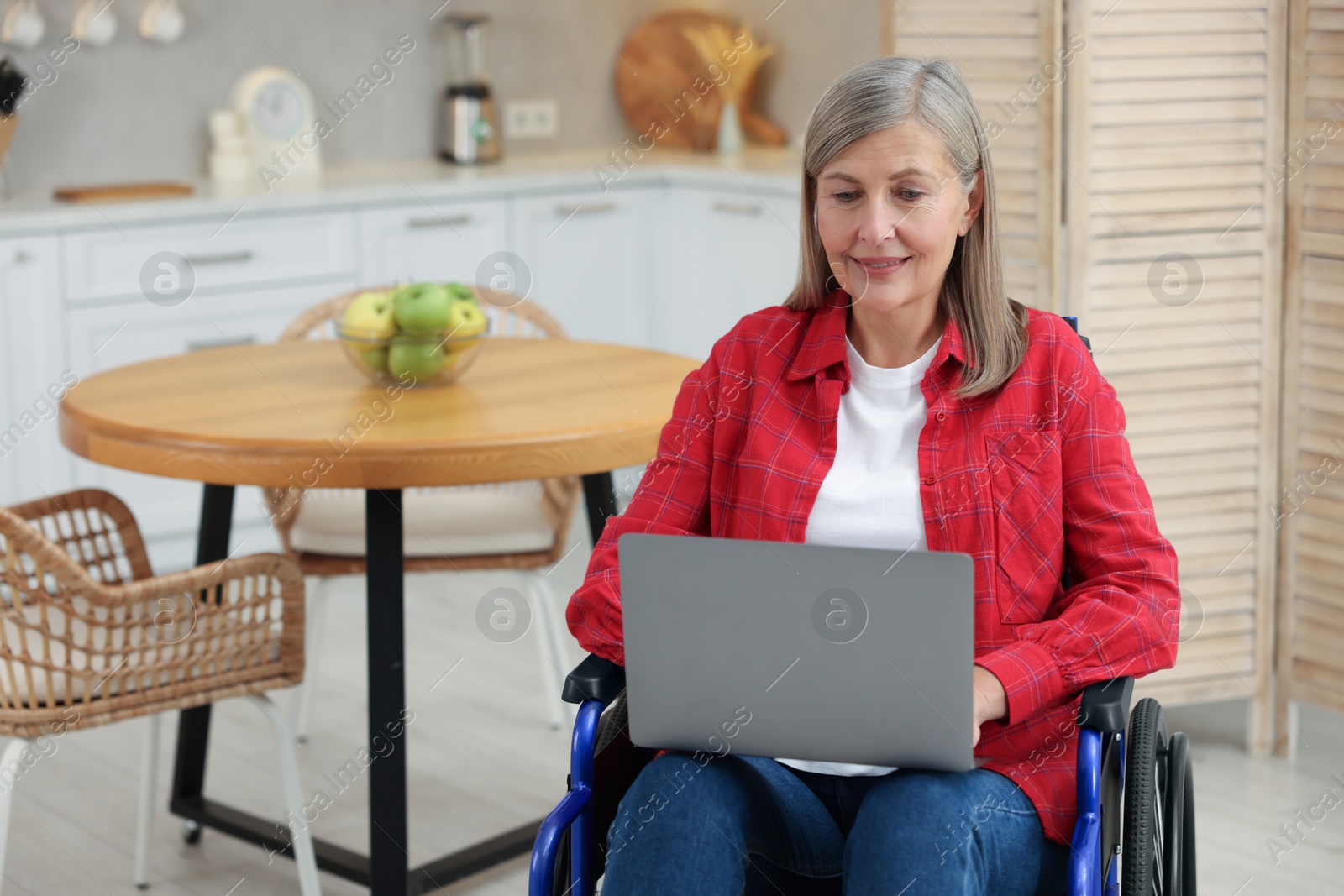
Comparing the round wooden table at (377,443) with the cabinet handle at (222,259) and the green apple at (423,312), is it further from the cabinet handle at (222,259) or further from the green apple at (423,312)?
the cabinet handle at (222,259)

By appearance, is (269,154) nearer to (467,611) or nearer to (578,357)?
(467,611)

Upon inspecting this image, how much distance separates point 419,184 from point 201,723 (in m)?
1.88

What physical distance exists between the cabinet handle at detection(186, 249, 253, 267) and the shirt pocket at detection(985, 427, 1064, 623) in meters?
2.64

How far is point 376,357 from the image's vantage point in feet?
7.28

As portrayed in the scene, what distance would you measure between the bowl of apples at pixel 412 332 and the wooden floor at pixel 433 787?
2.56 ft

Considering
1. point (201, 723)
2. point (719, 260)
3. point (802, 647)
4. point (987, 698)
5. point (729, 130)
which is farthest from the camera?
point (729, 130)

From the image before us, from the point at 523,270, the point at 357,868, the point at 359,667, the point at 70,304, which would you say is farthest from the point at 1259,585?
the point at 70,304

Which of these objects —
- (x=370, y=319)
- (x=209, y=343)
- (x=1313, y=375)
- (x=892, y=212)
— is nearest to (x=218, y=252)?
(x=209, y=343)

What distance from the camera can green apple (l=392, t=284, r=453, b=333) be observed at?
2.17 meters

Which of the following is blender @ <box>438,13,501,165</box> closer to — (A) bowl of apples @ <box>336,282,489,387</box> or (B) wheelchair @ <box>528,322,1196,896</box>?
(A) bowl of apples @ <box>336,282,489,387</box>

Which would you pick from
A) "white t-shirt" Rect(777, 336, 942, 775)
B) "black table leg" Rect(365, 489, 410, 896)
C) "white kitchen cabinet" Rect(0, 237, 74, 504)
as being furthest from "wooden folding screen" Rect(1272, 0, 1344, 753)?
"white kitchen cabinet" Rect(0, 237, 74, 504)

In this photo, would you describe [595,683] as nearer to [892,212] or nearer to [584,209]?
[892,212]

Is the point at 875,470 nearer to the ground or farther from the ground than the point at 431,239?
nearer to the ground

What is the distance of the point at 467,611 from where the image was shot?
3.54 m
